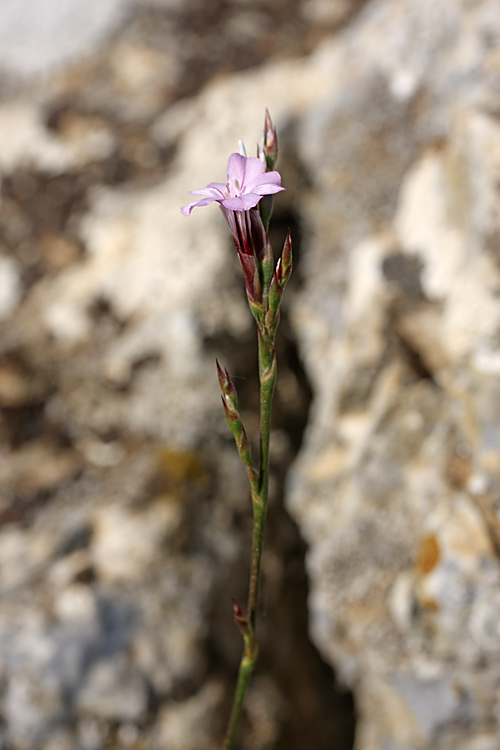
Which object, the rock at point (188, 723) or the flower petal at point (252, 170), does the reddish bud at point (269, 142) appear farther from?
the rock at point (188, 723)

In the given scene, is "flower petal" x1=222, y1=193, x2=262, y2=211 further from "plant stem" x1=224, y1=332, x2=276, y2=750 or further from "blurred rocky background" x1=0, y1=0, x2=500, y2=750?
"blurred rocky background" x1=0, y1=0, x2=500, y2=750

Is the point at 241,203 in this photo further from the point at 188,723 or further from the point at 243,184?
the point at 188,723

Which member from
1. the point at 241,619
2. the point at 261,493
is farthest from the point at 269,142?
the point at 241,619

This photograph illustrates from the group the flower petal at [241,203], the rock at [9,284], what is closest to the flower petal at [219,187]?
the flower petal at [241,203]

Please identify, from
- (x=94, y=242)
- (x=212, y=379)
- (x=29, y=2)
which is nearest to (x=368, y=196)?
(x=212, y=379)

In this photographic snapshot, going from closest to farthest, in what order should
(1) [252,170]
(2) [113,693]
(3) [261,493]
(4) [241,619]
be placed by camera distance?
1. (1) [252,170]
2. (3) [261,493]
3. (4) [241,619]
4. (2) [113,693]

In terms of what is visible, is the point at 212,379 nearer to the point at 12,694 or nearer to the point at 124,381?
the point at 124,381

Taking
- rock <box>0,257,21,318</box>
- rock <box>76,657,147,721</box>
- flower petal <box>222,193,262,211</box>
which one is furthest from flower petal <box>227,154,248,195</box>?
rock <box>0,257,21,318</box>
